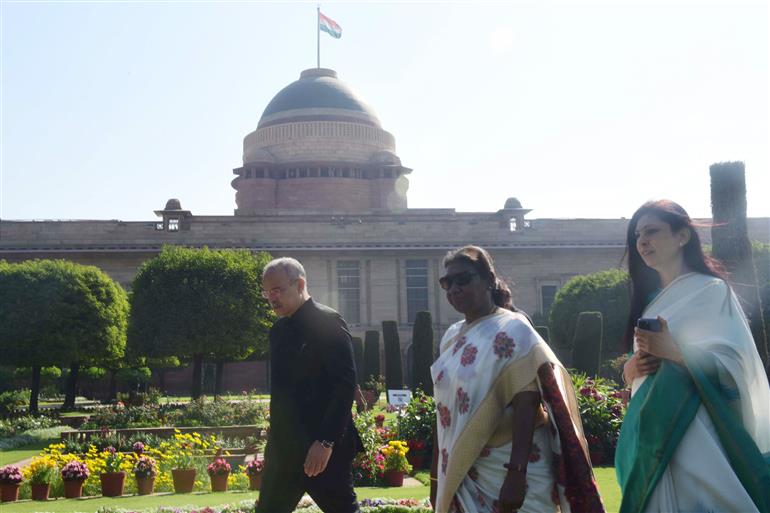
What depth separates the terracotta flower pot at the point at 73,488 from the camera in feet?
33.7

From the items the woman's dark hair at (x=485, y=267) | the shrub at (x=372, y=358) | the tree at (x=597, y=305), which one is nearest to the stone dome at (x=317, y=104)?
the tree at (x=597, y=305)

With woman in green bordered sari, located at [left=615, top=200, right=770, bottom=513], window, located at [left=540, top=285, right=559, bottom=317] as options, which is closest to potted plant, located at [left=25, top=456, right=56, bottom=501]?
woman in green bordered sari, located at [left=615, top=200, right=770, bottom=513]

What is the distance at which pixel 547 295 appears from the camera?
1619 inches

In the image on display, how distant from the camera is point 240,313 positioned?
86.1ft

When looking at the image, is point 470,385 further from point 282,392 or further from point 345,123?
point 345,123

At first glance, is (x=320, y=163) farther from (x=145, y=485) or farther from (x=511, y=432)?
(x=511, y=432)

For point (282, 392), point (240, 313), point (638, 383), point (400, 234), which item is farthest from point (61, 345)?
point (638, 383)

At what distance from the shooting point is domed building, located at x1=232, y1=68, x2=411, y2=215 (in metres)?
50.1

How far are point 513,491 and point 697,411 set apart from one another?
0.82 metres

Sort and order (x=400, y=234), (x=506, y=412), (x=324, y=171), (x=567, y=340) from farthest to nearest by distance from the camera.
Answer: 1. (x=324, y=171)
2. (x=400, y=234)
3. (x=567, y=340)
4. (x=506, y=412)

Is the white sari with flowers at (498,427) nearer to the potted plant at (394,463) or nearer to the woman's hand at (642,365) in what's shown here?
the woman's hand at (642,365)

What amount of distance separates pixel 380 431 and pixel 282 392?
7774mm

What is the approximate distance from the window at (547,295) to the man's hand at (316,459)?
3730 cm

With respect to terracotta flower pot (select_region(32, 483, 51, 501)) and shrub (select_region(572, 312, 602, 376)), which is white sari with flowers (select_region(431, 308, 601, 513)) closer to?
terracotta flower pot (select_region(32, 483, 51, 501))
